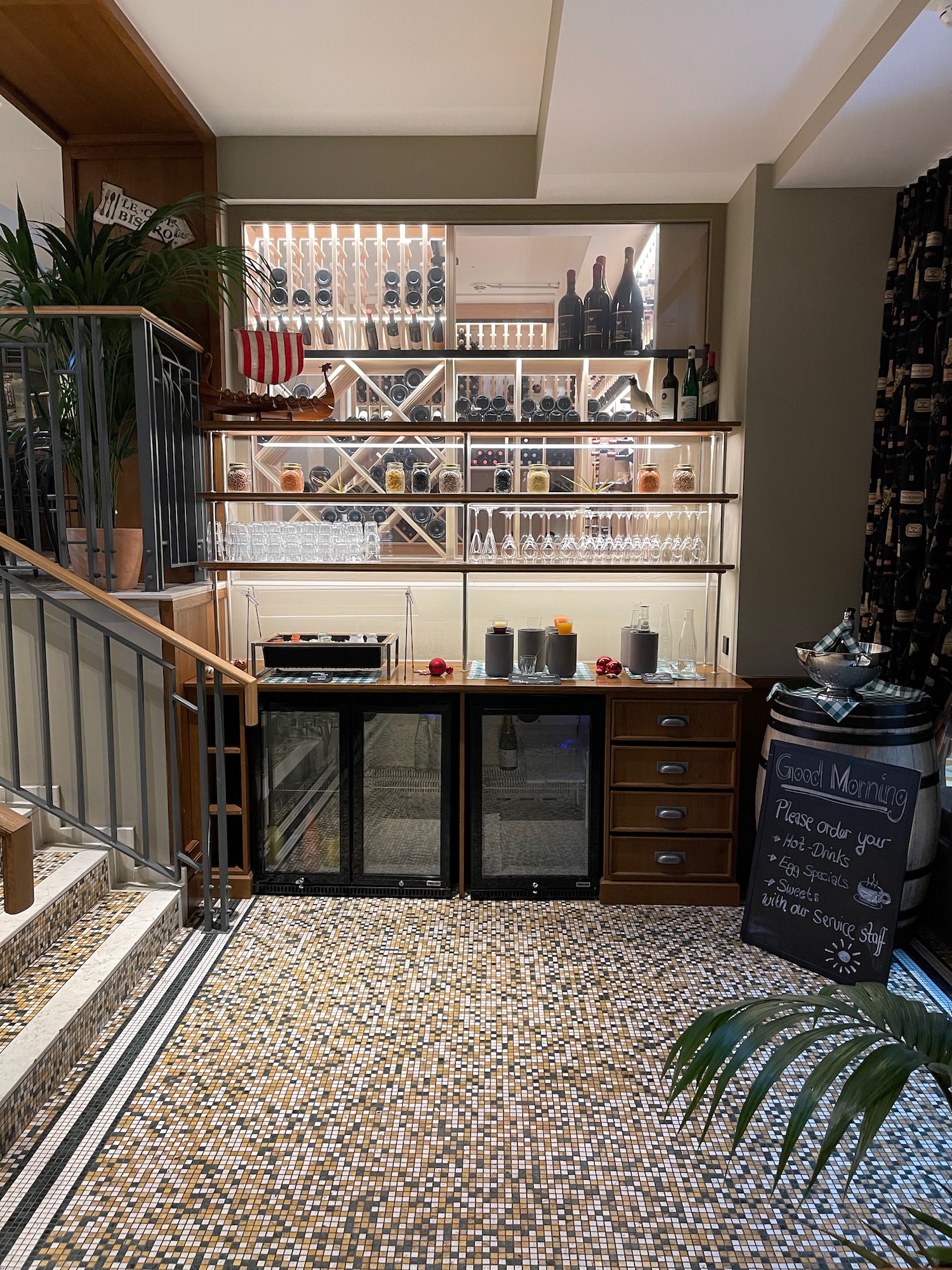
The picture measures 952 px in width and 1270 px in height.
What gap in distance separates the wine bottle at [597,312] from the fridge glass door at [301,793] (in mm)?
2039

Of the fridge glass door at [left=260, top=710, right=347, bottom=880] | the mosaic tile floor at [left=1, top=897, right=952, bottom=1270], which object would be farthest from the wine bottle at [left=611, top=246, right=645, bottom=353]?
the mosaic tile floor at [left=1, top=897, right=952, bottom=1270]

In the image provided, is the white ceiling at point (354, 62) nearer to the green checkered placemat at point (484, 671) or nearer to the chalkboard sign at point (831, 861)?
the green checkered placemat at point (484, 671)

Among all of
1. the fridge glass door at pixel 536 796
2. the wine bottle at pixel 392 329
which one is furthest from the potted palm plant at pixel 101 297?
the fridge glass door at pixel 536 796

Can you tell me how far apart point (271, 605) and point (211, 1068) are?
215 cm

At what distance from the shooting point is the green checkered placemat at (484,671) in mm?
3596

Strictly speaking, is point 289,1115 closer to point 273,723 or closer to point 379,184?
Result: point 273,723

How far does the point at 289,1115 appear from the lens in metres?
2.24

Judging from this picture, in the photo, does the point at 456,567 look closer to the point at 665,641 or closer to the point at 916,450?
the point at 665,641

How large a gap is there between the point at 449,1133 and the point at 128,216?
3.89m

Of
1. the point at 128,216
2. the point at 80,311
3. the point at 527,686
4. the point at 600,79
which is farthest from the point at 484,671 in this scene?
the point at 128,216

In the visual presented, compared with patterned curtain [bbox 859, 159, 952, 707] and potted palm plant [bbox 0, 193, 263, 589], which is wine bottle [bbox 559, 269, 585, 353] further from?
potted palm plant [bbox 0, 193, 263, 589]

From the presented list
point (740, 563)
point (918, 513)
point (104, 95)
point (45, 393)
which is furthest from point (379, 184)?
point (918, 513)

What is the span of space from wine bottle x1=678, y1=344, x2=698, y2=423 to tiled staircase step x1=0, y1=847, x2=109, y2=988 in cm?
299

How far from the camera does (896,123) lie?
2828 millimetres
